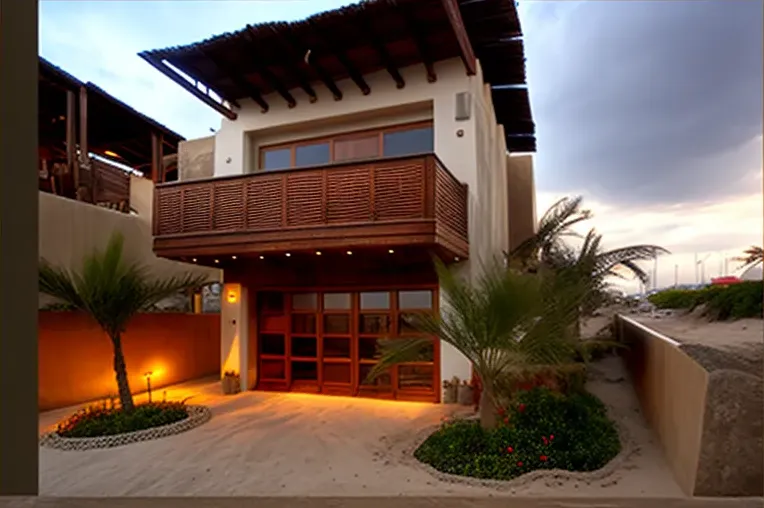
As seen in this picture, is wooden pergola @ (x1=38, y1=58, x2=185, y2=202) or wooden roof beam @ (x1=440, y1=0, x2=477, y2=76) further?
wooden pergola @ (x1=38, y1=58, x2=185, y2=202)

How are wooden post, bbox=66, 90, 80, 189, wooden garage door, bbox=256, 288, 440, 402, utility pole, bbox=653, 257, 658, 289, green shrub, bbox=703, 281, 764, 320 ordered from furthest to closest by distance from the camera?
wooden post, bbox=66, 90, 80, 189
wooden garage door, bbox=256, 288, 440, 402
utility pole, bbox=653, 257, 658, 289
green shrub, bbox=703, 281, 764, 320

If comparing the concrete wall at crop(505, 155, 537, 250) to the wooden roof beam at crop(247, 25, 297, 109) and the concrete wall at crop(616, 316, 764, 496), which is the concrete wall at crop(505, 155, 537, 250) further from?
the concrete wall at crop(616, 316, 764, 496)

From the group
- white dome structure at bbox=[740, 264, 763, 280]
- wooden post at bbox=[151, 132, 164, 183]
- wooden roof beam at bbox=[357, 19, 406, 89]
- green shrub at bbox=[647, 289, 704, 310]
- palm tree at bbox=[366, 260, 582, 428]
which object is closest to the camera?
palm tree at bbox=[366, 260, 582, 428]

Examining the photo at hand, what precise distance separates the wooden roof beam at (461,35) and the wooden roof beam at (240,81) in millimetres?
4361

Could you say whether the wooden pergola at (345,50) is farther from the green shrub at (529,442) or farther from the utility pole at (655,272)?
the green shrub at (529,442)

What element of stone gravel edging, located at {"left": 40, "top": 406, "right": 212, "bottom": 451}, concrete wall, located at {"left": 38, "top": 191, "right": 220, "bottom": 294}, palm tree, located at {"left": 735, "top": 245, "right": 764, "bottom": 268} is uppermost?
concrete wall, located at {"left": 38, "top": 191, "right": 220, "bottom": 294}

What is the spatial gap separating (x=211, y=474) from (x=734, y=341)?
599 centimetres

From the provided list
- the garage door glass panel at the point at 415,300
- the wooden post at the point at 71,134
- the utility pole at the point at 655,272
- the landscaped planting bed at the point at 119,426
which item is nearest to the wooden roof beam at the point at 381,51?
the garage door glass panel at the point at 415,300

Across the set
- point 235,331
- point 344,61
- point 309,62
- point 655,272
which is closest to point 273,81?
point 309,62

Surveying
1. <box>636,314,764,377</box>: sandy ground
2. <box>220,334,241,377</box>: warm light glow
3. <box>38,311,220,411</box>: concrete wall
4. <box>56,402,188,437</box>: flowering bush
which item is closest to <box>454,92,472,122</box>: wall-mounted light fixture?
<box>636,314,764,377</box>: sandy ground

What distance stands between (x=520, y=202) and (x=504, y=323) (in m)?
10.6

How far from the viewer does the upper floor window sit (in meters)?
9.04

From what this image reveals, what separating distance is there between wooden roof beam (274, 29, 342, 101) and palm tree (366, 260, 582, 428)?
5322 millimetres

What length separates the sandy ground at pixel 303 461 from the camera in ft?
14.8
